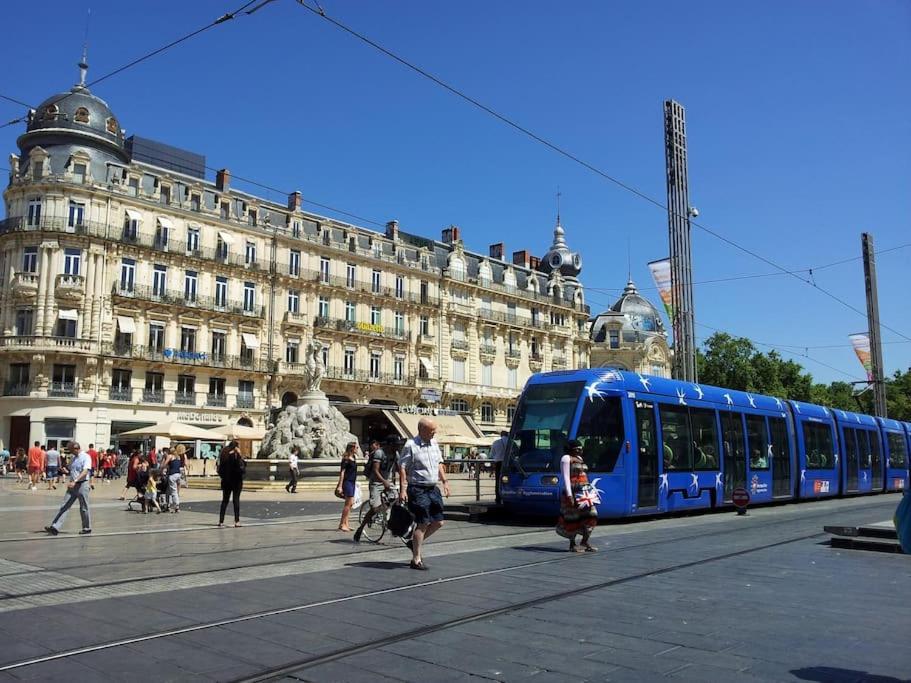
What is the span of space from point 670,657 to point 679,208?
24590mm

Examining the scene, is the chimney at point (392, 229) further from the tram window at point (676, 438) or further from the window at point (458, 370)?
the tram window at point (676, 438)

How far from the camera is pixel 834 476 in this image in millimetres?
23156

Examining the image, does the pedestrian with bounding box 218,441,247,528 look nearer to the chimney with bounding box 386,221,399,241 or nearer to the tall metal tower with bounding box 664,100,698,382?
the tall metal tower with bounding box 664,100,698,382

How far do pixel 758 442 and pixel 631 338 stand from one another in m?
59.8

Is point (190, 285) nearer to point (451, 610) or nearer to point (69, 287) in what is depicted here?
point (69, 287)

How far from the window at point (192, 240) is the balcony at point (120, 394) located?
29.1ft

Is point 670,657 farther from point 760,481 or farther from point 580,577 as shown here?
point 760,481

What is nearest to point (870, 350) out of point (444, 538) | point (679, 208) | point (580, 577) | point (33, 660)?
point (679, 208)

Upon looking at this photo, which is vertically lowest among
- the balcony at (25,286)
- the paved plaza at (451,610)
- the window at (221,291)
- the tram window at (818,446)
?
the paved plaza at (451,610)

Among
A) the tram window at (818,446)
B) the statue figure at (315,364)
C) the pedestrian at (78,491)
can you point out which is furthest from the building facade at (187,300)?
the tram window at (818,446)

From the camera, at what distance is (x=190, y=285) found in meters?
45.9

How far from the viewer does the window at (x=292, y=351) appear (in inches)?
1955

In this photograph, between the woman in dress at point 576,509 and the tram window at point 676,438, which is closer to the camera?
the woman in dress at point 576,509

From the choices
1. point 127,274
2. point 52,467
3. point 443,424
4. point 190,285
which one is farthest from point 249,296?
point 52,467
